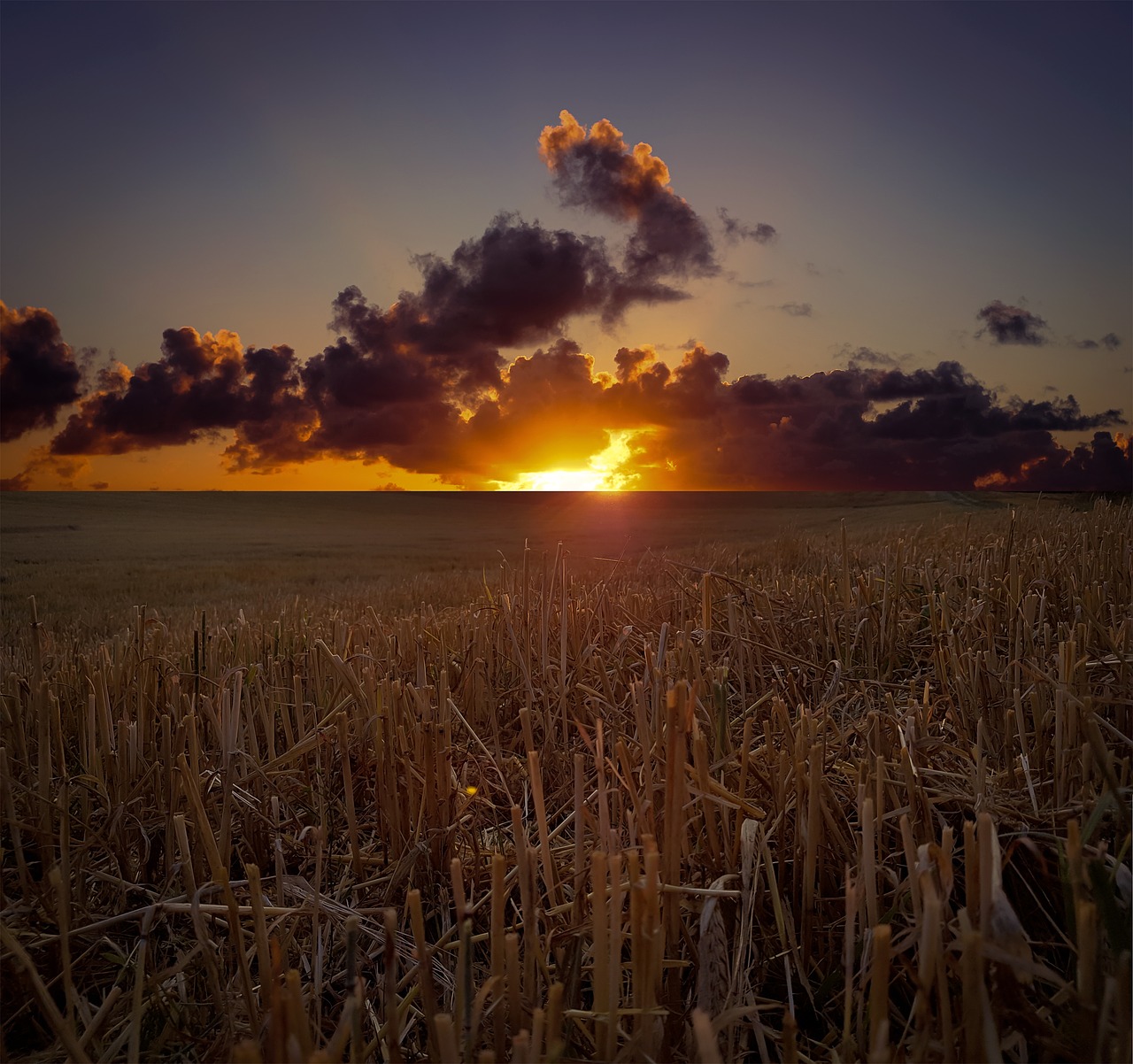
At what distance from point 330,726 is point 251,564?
69.3ft

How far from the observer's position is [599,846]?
1.62m

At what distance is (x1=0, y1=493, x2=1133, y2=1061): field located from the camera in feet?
4.21

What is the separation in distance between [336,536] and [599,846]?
114ft

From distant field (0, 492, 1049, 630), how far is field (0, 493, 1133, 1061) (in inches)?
44.4

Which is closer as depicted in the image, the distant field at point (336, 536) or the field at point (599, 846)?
the field at point (599, 846)

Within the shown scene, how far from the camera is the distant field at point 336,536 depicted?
15227 millimetres

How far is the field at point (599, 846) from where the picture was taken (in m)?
1.28

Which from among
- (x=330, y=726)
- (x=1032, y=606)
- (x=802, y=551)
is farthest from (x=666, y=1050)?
(x=802, y=551)

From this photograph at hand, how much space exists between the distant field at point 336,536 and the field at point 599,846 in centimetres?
113

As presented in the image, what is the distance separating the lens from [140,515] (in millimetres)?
39938

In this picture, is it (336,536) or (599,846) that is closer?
(599,846)

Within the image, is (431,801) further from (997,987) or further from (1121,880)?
(1121,880)

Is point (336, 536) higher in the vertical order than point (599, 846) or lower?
lower

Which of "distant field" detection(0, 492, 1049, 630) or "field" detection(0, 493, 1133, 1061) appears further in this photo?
"distant field" detection(0, 492, 1049, 630)
